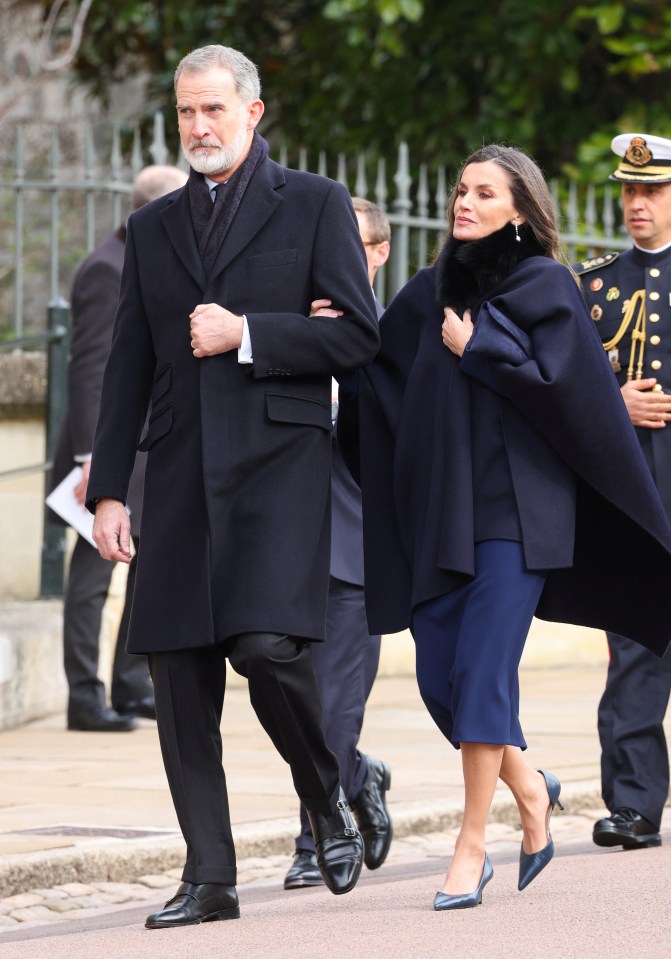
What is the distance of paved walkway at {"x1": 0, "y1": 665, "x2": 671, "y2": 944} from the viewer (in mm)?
5660

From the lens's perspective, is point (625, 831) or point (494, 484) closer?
point (494, 484)

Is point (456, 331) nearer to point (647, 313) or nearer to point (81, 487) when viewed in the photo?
point (647, 313)

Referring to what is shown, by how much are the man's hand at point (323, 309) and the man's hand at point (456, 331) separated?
0.27m

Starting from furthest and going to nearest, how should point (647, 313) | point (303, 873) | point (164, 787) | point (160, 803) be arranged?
point (164, 787) < point (160, 803) < point (647, 313) < point (303, 873)

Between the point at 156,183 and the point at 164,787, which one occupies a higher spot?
the point at 156,183

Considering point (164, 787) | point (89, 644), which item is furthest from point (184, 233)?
point (89, 644)

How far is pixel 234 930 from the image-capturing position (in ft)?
15.2

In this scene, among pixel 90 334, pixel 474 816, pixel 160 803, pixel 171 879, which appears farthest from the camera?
pixel 90 334

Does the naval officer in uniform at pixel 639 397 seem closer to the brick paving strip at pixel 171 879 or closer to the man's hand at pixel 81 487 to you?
the brick paving strip at pixel 171 879

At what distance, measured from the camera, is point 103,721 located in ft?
27.2

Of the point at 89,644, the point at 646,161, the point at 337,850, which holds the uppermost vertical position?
the point at 646,161

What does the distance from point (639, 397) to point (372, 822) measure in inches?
57.5

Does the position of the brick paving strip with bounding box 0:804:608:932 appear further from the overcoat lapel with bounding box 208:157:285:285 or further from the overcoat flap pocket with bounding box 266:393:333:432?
the overcoat lapel with bounding box 208:157:285:285

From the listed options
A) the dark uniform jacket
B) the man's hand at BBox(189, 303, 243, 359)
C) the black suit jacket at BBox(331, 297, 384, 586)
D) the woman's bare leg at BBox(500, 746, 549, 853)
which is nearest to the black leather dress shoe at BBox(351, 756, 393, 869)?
the black suit jacket at BBox(331, 297, 384, 586)
